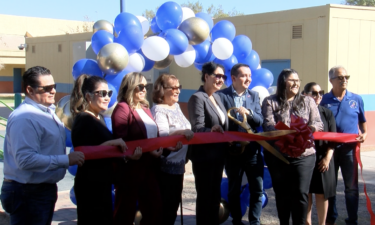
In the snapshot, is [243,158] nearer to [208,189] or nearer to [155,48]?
[208,189]

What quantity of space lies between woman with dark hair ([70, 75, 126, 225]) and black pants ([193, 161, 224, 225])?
3.62 ft

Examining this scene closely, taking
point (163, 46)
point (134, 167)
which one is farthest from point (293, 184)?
point (163, 46)

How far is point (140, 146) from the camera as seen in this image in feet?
13.1

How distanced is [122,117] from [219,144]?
1175mm

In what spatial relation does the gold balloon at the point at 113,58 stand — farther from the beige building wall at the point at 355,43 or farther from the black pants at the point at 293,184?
the beige building wall at the point at 355,43

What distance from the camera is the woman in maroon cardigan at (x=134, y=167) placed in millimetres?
4059

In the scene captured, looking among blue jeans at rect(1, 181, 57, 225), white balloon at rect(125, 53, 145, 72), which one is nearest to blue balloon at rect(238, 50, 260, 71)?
white balloon at rect(125, 53, 145, 72)

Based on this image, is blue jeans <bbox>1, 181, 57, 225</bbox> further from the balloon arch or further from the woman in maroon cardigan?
the balloon arch

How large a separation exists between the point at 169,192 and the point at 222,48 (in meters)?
2.70

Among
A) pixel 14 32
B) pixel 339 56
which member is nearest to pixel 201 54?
pixel 339 56

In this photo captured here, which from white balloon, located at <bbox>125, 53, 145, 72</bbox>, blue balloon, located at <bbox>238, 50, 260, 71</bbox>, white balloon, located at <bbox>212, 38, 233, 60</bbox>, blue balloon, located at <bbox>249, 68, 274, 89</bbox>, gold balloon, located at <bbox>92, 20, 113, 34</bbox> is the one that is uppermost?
gold balloon, located at <bbox>92, 20, 113, 34</bbox>

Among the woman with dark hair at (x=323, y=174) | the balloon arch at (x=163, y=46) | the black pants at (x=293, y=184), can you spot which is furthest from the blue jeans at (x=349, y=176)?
the balloon arch at (x=163, y=46)

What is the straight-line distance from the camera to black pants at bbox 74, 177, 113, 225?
3627mm

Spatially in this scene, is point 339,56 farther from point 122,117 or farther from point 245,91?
point 122,117
